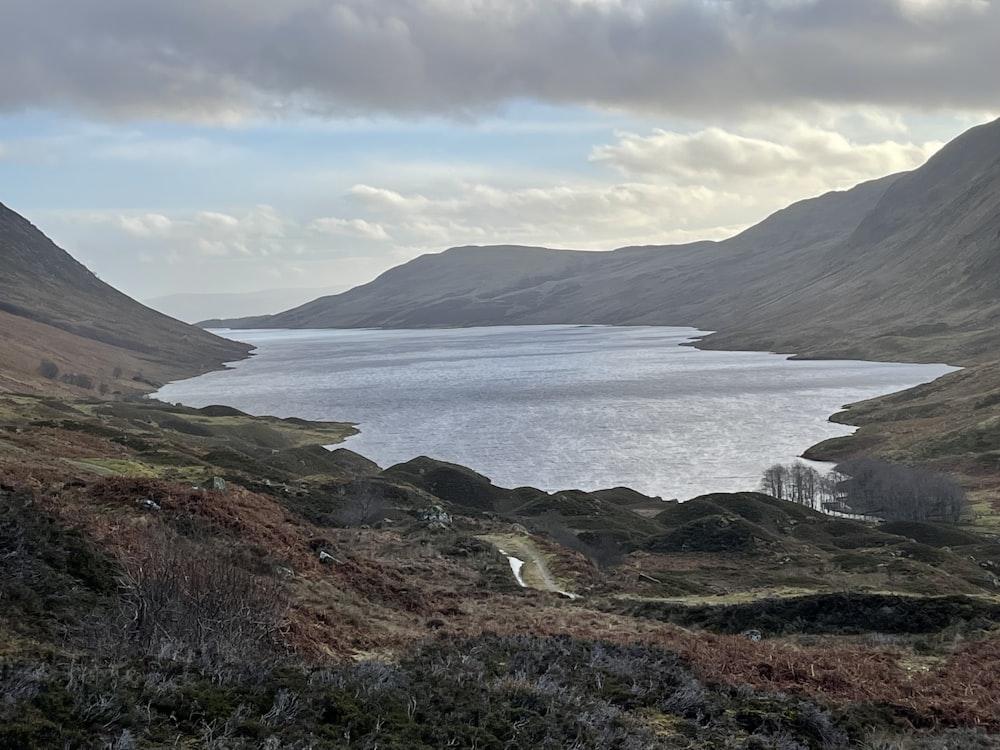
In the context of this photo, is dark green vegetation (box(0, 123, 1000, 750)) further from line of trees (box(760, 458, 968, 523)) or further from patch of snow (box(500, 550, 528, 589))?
line of trees (box(760, 458, 968, 523))

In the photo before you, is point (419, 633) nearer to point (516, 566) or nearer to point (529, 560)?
point (516, 566)

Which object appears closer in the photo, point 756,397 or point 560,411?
point 560,411

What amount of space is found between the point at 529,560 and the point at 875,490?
191 ft

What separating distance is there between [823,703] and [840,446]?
10050 centimetres

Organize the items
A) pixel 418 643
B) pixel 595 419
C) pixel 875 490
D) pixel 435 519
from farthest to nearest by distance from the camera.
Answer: pixel 595 419 < pixel 875 490 < pixel 435 519 < pixel 418 643

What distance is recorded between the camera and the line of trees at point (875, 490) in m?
80.3

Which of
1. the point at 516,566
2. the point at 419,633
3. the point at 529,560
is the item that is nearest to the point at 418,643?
the point at 419,633

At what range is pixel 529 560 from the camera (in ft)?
140

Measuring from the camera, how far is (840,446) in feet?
355

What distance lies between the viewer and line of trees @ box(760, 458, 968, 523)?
80.3 m

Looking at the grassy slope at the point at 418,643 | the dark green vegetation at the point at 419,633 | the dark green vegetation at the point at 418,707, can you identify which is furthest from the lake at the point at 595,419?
the dark green vegetation at the point at 418,707

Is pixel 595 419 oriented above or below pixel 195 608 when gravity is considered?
below

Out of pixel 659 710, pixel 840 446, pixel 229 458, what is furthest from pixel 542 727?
pixel 840 446

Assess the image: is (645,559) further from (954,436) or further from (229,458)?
(954,436)
